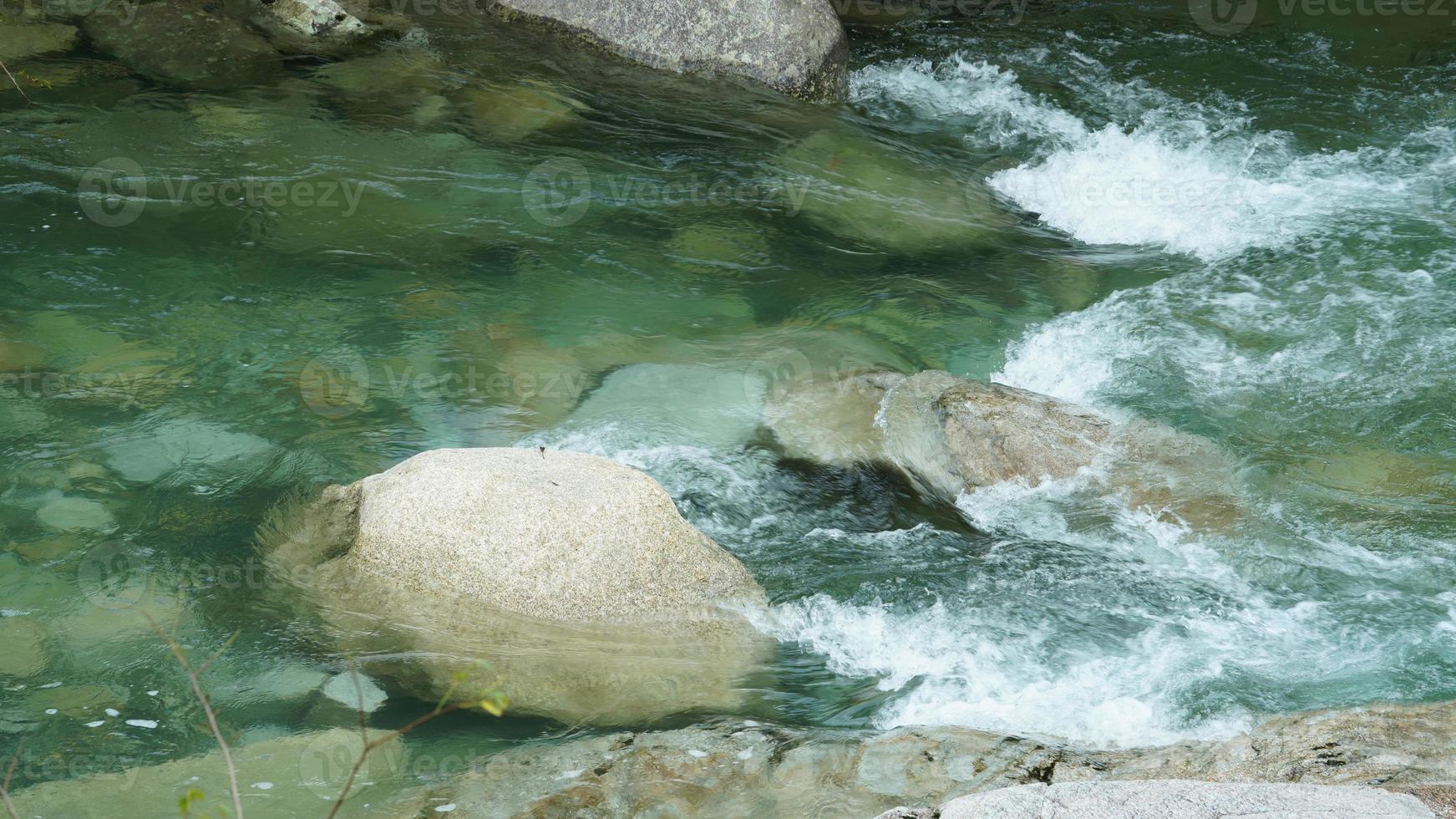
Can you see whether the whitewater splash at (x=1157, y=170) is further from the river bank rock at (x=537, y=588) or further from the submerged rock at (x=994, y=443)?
the river bank rock at (x=537, y=588)

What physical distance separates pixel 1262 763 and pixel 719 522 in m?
2.84

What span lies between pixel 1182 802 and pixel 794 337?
186 inches

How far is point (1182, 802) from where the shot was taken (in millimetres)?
2938

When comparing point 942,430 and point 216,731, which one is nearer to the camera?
point 216,731

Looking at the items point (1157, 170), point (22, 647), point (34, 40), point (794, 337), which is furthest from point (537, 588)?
point (34, 40)

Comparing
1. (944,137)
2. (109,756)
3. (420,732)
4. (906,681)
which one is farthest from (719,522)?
(944,137)

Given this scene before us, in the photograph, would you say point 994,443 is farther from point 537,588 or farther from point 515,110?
point 515,110

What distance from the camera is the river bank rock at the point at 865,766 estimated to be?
12.1 ft

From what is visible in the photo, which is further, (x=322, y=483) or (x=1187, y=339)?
(x=1187, y=339)

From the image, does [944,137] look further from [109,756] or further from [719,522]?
[109,756]

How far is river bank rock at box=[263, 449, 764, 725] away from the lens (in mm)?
4875

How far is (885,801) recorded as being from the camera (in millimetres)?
3930

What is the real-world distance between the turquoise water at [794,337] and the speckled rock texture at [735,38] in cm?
27

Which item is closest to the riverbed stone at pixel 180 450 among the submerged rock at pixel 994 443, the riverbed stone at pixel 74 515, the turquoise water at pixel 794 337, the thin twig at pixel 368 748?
the turquoise water at pixel 794 337
